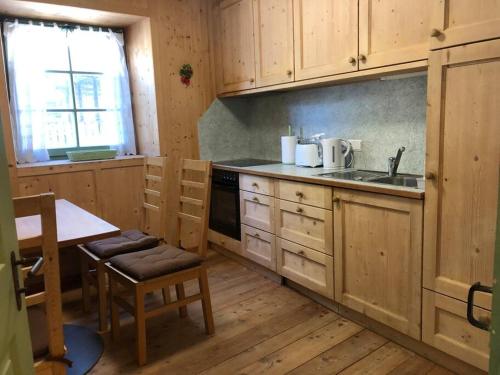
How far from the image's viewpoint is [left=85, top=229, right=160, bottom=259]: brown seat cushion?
2.35 m

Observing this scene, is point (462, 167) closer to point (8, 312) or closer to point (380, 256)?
point (380, 256)

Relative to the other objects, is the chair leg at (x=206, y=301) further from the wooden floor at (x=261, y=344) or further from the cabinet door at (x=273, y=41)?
the cabinet door at (x=273, y=41)

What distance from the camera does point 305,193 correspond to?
2.56m

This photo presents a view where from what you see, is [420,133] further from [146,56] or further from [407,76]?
[146,56]

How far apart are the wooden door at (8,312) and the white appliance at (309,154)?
89.6 inches

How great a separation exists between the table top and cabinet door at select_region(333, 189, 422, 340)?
50.3 inches

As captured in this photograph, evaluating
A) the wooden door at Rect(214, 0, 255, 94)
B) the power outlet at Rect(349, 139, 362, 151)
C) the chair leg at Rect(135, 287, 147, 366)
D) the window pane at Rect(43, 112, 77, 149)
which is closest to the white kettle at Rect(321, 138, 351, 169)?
the power outlet at Rect(349, 139, 362, 151)

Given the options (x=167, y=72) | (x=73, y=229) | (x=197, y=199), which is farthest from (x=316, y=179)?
(x=167, y=72)

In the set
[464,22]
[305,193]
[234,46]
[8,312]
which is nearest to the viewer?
[8,312]

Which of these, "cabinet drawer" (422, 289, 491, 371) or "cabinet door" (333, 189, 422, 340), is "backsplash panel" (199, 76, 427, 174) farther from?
"cabinet drawer" (422, 289, 491, 371)

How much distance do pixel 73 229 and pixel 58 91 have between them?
1962 millimetres

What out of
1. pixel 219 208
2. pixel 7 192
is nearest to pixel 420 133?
pixel 219 208

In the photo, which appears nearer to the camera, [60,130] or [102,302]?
[102,302]

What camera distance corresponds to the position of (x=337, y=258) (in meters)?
2.40
